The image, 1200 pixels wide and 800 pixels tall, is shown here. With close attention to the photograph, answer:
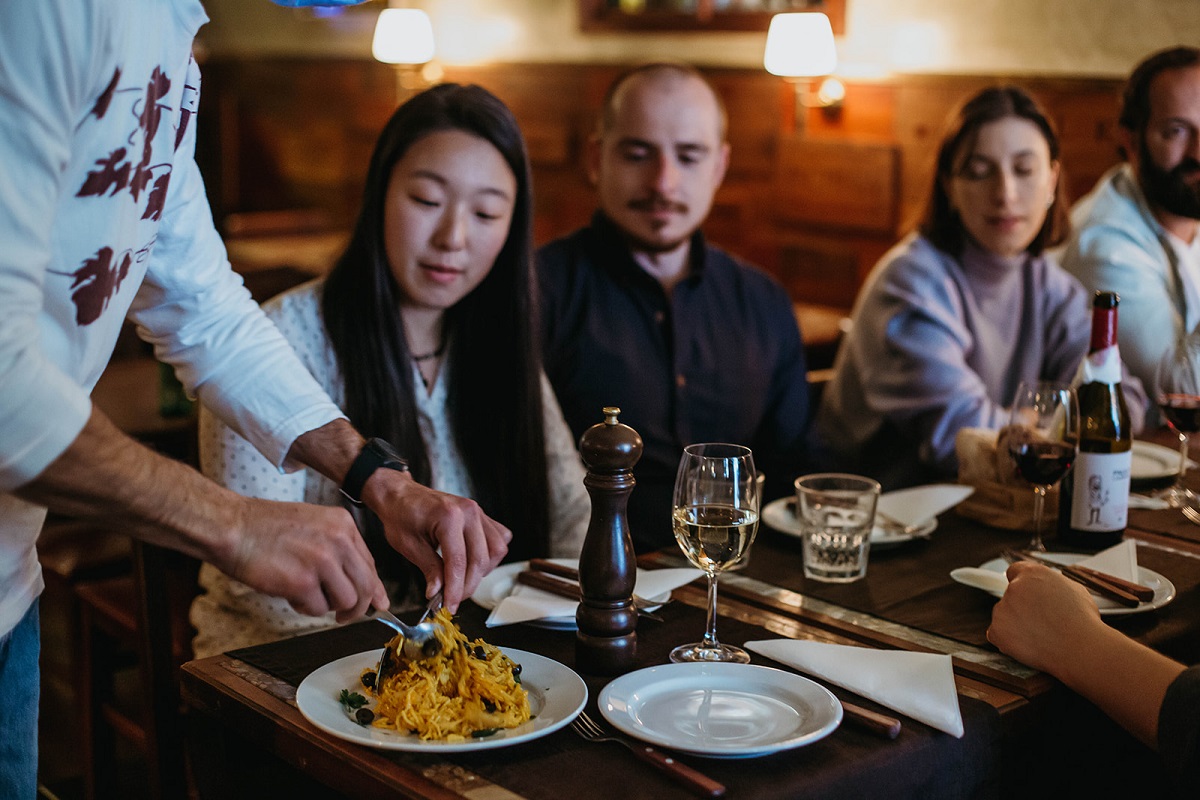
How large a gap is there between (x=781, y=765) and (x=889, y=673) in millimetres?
243

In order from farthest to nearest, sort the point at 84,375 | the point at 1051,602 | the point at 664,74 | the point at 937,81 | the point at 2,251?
the point at 937,81 < the point at 664,74 < the point at 1051,602 < the point at 84,375 < the point at 2,251

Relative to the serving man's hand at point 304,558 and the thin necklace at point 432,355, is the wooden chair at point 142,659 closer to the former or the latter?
the thin necklace at point 432,355

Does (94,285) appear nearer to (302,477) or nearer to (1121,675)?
(302,477)

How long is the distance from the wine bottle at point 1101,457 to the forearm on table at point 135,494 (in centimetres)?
130

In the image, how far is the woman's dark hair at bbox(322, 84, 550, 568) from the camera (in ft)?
6.65

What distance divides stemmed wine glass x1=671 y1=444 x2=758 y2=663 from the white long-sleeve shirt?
461mm

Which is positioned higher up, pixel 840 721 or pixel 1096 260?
pixel 1096 260

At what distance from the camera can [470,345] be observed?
2.17m

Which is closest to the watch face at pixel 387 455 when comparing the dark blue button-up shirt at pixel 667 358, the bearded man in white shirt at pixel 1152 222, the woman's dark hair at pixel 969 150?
the dark blue button-up shirt at pixel 667 358

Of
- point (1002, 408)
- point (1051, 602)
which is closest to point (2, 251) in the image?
point (1051, 602)

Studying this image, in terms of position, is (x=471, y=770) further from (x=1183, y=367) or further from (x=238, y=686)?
(x=1183, y=367)

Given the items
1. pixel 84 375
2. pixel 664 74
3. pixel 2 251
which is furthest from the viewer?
pixel 664 74

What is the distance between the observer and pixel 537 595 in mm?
1533

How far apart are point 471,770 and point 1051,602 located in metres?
0.70
